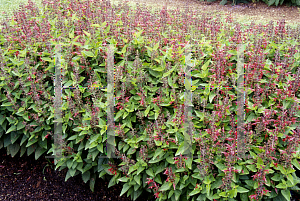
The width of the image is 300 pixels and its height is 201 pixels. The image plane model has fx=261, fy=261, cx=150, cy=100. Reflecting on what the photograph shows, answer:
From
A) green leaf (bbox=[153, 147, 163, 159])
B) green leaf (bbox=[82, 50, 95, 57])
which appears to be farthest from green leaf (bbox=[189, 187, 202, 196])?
green leaf (bbox=[82, 50, 95, 57])

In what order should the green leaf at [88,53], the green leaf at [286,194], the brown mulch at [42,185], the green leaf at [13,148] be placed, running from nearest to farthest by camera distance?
the green leaf at [286,194], the green leaf at [88,53], the brown mulch at [42,185], the green leaf at [13,148]

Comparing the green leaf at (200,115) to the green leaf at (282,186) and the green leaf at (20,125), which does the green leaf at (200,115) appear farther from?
the green leaf at (20,125)

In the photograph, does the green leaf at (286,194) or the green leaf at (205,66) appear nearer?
the green leaf at (286,194)

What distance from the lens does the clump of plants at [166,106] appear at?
90.0 inches

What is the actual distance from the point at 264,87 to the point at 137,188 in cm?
160

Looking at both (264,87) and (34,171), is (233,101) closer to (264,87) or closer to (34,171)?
(264,87)

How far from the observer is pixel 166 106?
2.70m

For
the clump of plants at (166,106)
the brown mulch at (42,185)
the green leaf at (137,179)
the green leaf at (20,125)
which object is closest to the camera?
the clump of plants at (166,106)

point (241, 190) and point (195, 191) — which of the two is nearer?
point (241, 190)

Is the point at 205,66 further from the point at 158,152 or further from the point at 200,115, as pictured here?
the point at 158,152

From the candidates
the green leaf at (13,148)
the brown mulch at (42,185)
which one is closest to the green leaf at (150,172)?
the brown mulch at (42,185)

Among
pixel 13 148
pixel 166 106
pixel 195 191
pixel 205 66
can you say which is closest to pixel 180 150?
pixel 195 191

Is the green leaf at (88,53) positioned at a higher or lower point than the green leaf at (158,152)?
higher

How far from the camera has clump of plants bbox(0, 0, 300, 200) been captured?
90.0 inches
